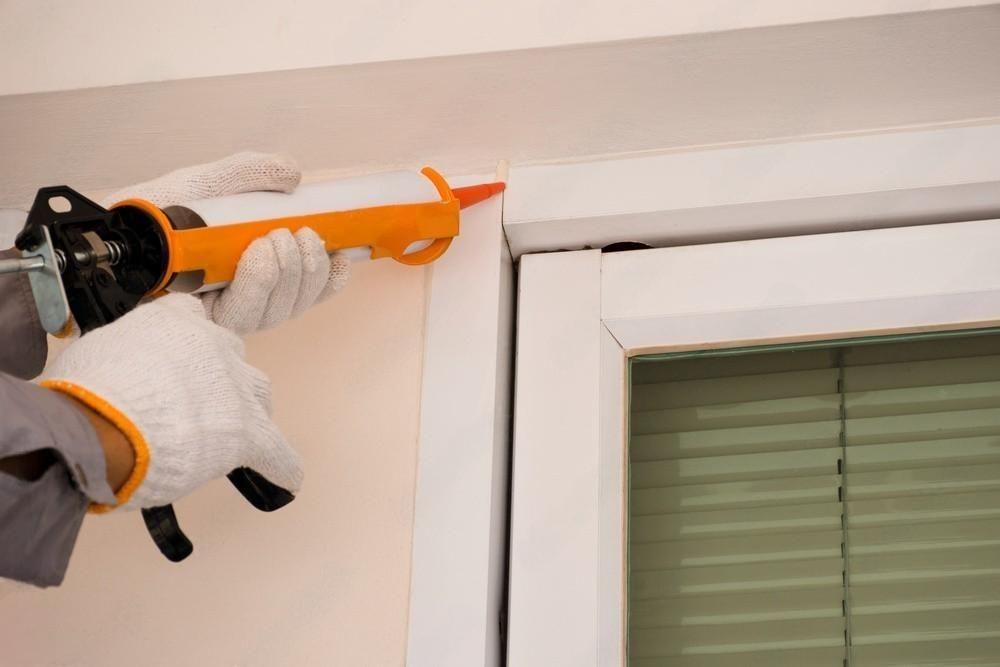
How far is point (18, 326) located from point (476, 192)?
0.46m

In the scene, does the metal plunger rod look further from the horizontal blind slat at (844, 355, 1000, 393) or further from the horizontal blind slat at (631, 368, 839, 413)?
the horizontal blind slat at (844, 355, 1000, 393)

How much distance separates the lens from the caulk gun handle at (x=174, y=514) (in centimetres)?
83

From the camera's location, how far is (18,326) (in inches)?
40.4

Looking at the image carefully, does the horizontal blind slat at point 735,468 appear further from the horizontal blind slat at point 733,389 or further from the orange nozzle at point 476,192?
the orange nozzle at point 476,192

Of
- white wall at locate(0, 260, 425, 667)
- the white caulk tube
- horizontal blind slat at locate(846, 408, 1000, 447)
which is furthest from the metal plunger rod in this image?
horizontal blind slat at locate(846, 408, 1000, 447)

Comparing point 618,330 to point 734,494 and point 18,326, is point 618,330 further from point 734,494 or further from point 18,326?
point 18,326

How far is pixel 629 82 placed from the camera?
115cm

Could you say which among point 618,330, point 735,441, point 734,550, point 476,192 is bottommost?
point 734,550

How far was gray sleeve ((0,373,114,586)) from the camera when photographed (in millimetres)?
670

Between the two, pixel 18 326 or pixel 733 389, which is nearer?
pixel 18 326

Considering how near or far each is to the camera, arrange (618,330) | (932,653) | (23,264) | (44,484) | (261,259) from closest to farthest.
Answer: (44,484) → (23,264) → (261,259) → (932,653) → (618,330)

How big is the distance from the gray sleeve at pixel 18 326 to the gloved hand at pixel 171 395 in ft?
0.68

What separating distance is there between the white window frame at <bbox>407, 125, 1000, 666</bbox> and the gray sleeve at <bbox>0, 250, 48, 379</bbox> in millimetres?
378

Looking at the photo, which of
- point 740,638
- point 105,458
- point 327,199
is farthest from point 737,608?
point 105,458
